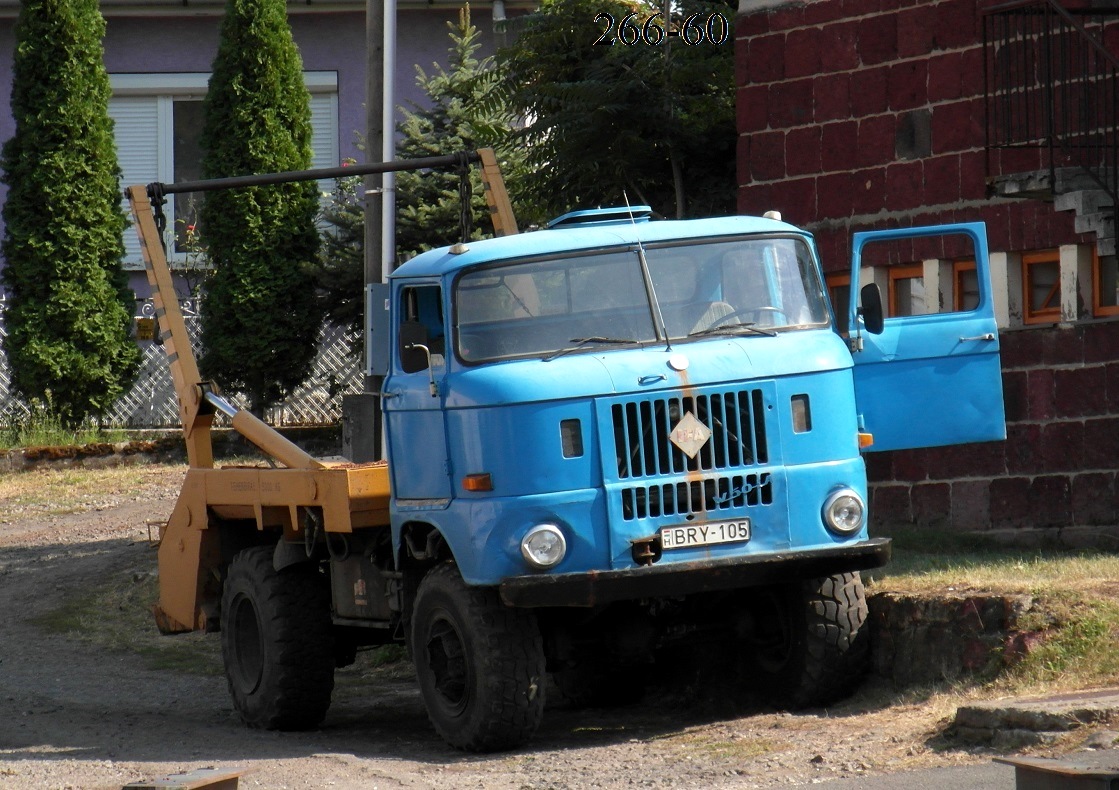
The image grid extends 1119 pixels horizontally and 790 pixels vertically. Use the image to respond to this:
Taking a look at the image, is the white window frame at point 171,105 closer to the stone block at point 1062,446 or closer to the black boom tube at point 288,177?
the black boom tube at point 288,177

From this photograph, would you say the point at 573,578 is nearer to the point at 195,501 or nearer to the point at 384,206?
the point at 195,501

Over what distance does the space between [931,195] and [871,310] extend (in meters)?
4.69

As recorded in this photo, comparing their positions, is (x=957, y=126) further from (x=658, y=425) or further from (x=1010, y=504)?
(x=658, y=425)

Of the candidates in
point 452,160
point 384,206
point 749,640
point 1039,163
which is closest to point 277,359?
point 384,206

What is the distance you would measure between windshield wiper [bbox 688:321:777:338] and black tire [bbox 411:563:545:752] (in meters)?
1.64

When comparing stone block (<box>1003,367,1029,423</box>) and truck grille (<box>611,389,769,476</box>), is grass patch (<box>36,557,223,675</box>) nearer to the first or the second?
truck grille (<box>611,389,769,476</box>)

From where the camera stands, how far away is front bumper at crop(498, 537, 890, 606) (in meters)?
8.47

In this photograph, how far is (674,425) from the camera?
28.6 ft

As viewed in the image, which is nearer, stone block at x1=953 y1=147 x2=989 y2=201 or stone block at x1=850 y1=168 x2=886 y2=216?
stone block at x1=953 y1=147 x2=989 y2=201

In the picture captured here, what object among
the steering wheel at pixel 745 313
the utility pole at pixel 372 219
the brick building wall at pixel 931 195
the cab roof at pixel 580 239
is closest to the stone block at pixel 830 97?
the brick building wall at pixel 931 195

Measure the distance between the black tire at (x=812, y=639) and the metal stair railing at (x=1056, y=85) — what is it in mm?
3785

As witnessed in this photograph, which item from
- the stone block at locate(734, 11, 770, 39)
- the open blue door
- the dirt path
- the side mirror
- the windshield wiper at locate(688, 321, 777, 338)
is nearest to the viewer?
the dirt path

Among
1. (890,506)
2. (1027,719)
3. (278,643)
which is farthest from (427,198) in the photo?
(1027,719)

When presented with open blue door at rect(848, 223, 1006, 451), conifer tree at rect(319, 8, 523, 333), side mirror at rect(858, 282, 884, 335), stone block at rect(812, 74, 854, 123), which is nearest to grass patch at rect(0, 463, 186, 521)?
conifer tree at rect(319, 8, 523, 333)
